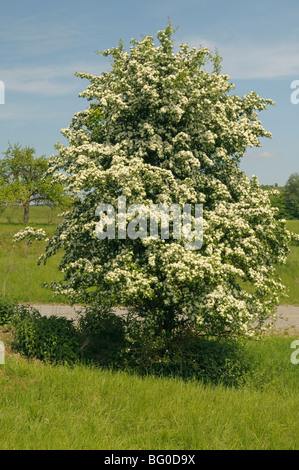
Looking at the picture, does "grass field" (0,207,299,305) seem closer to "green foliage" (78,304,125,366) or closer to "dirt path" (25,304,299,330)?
"dirt path" (25,304,299,330)

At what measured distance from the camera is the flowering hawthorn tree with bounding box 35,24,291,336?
508 inches

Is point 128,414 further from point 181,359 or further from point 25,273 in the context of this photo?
point 25,273

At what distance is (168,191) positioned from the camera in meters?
13.8

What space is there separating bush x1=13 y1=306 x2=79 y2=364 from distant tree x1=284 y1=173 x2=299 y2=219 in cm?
11276

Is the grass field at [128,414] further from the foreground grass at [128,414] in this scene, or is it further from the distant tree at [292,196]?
the distant tree at [292,196]

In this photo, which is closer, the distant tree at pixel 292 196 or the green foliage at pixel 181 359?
the green foliage at pixel 181 359

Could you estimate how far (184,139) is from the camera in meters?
14.3

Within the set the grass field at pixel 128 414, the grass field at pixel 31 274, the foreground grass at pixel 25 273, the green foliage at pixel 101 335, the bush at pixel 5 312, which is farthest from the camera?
the grass field at pixel 31 274

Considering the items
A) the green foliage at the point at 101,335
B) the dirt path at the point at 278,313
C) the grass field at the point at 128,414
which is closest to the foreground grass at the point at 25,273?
the dirt path at the point at 278,313

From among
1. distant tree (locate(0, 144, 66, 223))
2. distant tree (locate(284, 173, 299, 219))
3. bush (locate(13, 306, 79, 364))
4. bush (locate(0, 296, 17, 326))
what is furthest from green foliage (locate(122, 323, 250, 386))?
distant tree (locate(284, 173, 299, 219))

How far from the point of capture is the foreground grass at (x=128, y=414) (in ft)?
27.5

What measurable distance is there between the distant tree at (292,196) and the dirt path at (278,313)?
98.1m

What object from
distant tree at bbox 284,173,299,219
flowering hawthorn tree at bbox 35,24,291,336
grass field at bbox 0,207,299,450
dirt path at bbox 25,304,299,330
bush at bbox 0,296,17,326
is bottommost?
dirt path at bbox 25,304,299,330
